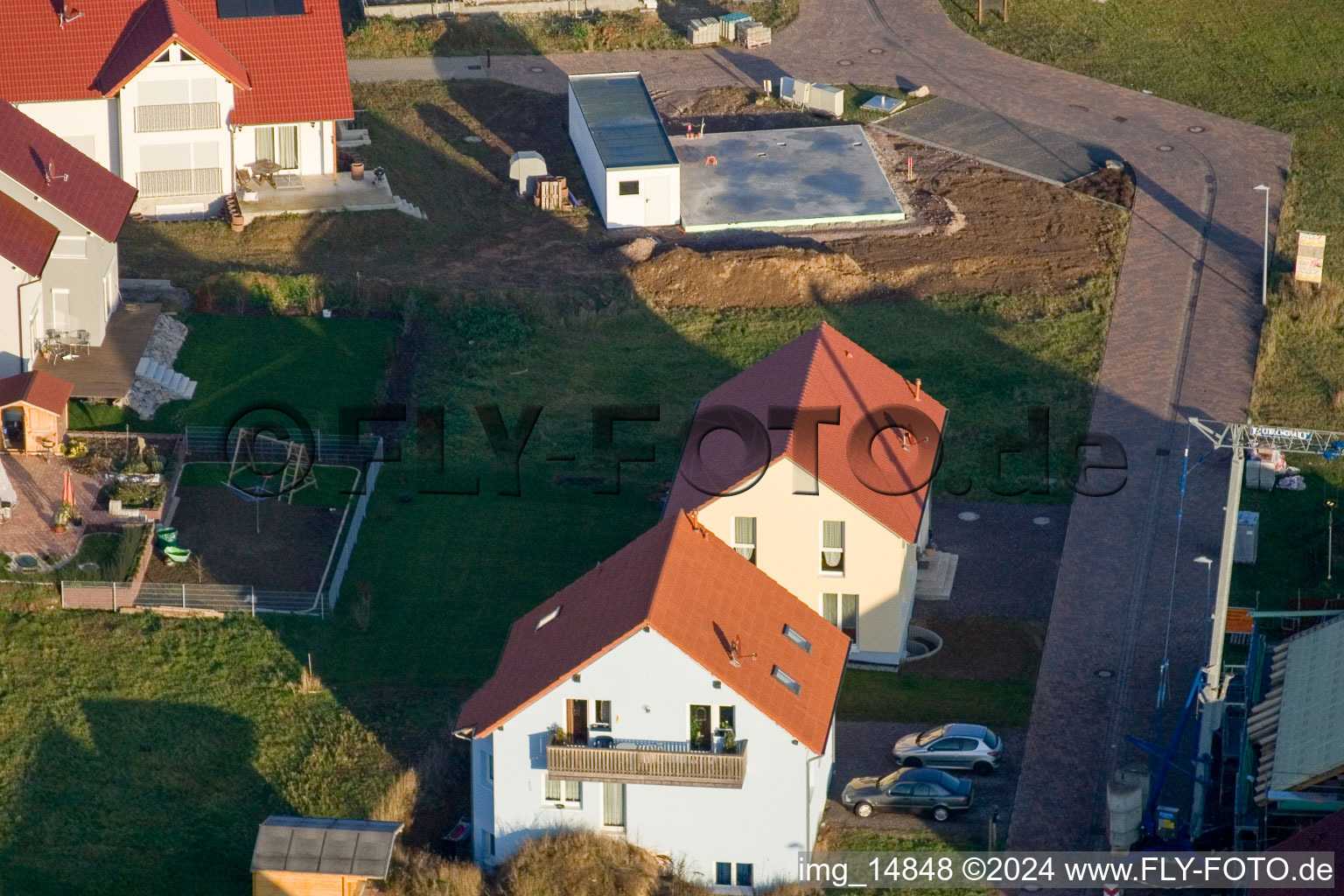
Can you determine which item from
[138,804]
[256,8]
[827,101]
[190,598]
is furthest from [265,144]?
[138,804]

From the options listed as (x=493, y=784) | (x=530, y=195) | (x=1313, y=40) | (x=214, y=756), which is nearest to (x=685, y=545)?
(x=493, y=784)

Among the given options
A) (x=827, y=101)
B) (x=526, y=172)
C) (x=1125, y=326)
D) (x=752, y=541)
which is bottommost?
(x=1125, y=326)

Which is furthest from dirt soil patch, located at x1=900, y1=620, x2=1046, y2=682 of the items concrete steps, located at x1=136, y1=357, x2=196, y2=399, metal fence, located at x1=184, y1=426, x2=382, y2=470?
concrete steps, located at x1=136, y1=357, x2=196, y2=399

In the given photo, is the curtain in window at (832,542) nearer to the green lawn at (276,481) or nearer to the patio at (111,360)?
the green lawn at (276,481)

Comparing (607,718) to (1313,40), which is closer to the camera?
(607,718)

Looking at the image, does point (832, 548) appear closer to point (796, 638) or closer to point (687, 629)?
point (796, 638)

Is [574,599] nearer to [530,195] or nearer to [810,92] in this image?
[530,195]
